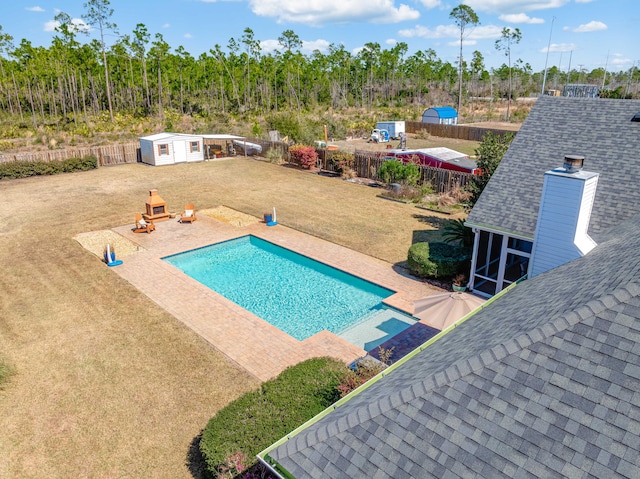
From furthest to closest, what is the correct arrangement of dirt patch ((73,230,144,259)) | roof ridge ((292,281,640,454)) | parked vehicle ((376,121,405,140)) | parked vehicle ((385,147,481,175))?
parked vehicle ((376,121,405,140))
parked vehicle ((385,147,481,175))
dirt patch ((73,230,144,259))
roof ridge ((292,281,640,454))

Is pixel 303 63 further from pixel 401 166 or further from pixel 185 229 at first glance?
pixel 185 229

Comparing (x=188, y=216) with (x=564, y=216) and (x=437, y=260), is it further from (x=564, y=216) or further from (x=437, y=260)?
(x=564, y=216)

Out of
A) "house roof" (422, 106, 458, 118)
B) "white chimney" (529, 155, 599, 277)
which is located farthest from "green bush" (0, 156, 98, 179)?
"house roof" (422, 106, 458, 118)

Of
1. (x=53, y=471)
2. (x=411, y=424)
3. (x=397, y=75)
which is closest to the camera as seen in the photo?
(x=411, y=424)

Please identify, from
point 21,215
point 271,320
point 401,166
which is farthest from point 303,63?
point 271,320

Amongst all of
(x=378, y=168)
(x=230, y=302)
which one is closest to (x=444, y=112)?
(x=378, y=168)

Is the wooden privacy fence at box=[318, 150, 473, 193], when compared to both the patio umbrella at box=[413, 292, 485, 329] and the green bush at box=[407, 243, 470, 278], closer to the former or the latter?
the green bush at box=[407, 243, 470, 278]
